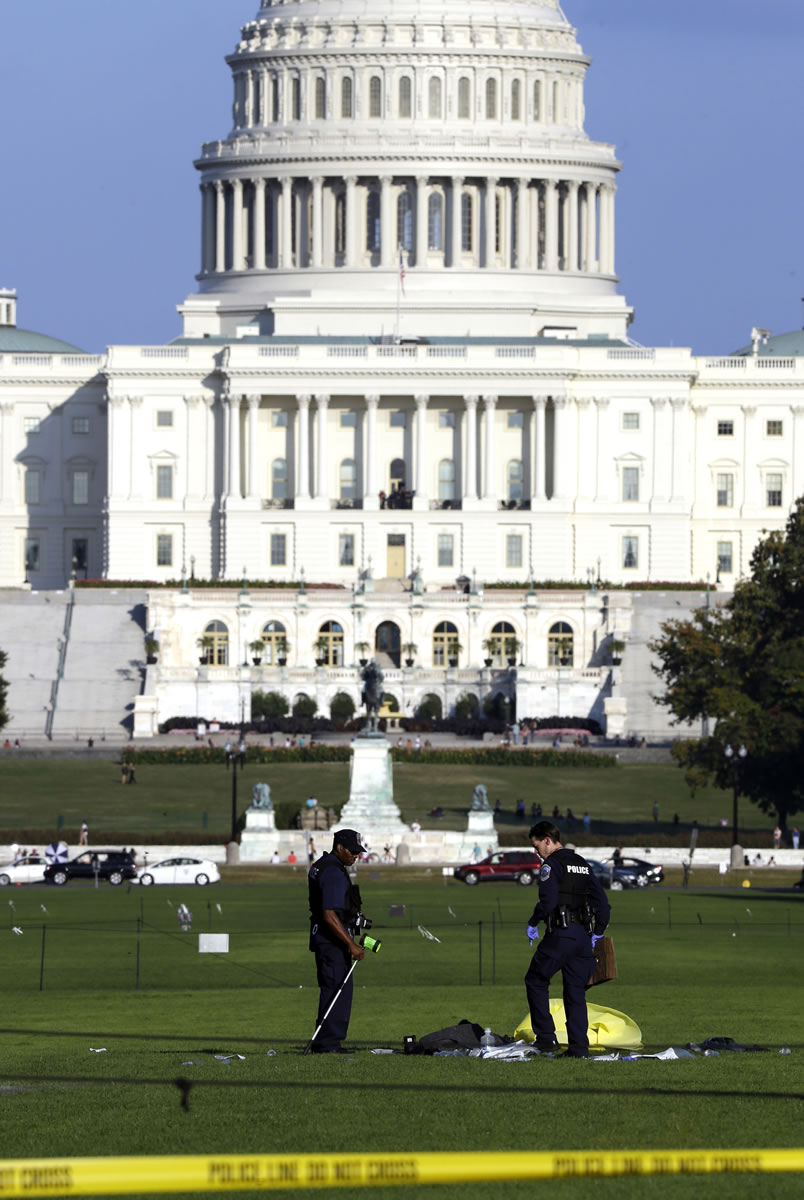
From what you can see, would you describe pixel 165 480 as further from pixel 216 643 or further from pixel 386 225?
pixel 216 643

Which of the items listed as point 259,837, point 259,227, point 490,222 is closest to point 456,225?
point 490,222

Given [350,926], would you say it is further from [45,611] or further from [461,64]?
[461,64]

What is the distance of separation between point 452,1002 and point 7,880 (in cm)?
3601

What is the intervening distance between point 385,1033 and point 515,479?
402ft

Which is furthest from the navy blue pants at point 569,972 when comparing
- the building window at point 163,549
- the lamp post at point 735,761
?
the building window at point 163,549

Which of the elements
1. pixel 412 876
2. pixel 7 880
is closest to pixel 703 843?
pixel 412 876

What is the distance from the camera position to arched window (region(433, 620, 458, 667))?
13138 centimetres

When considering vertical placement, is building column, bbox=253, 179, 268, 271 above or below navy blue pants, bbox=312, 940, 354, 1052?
above

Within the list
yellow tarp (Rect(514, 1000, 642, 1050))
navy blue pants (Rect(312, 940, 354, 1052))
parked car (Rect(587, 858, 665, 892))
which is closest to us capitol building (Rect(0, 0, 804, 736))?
parked car (Rect(587, 858, 665, 892))

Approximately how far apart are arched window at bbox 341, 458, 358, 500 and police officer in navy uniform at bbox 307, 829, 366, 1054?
414ft

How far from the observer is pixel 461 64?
165875 mm

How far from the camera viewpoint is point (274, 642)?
131 m

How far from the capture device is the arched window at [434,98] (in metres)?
166

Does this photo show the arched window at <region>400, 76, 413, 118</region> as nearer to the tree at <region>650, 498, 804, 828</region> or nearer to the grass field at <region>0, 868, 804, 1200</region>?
the tree at <region>650, 498, 804, 828</region>
